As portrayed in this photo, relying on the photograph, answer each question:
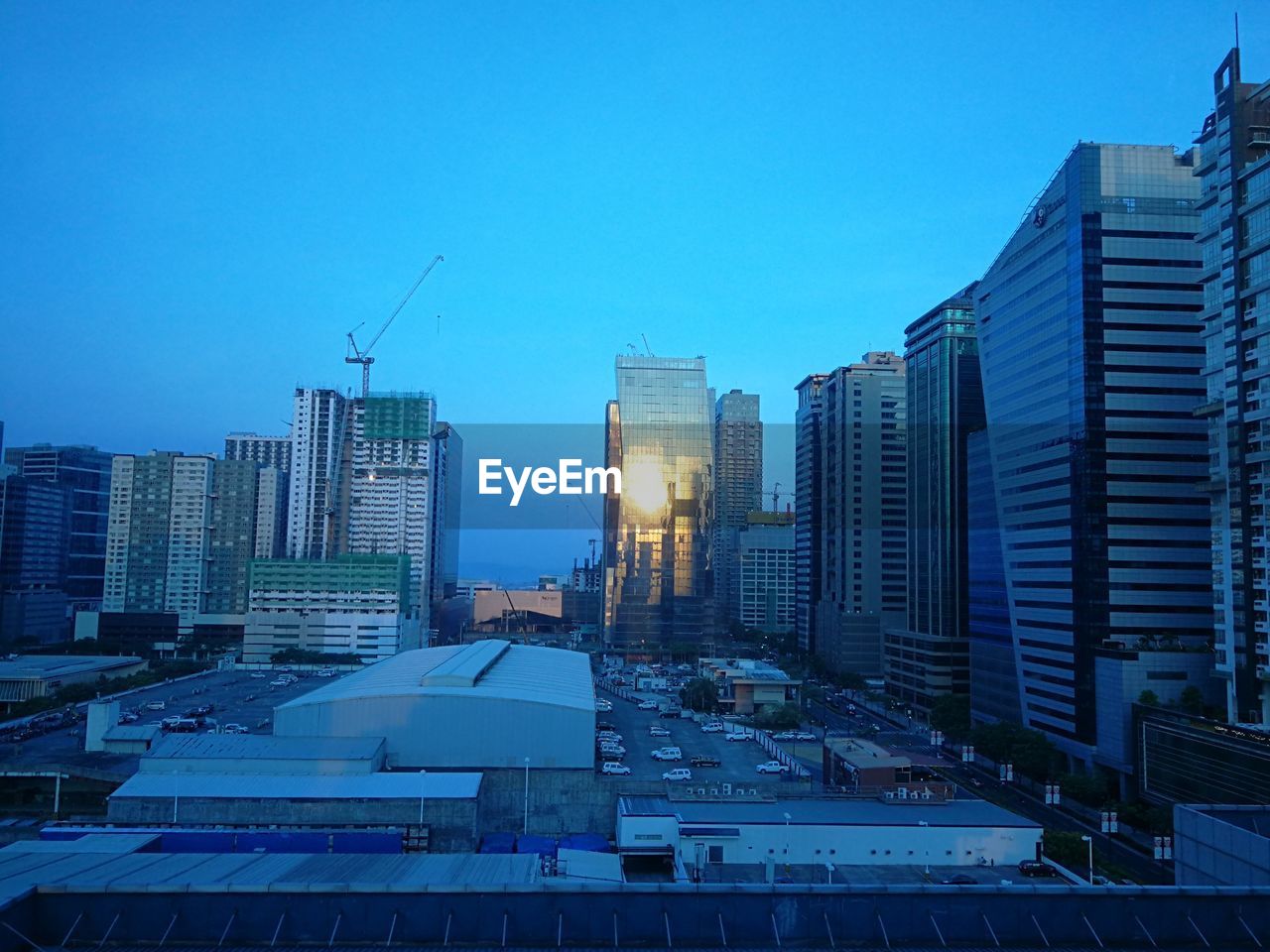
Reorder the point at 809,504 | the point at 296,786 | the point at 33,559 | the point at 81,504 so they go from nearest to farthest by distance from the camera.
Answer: the point at 296,786
the point at 809,504
the point at 33,559
the point at 81,504

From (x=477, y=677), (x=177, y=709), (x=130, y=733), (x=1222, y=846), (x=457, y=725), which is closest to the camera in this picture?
(x=1222, y=846)

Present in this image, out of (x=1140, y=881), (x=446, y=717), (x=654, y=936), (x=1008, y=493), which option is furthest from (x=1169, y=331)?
(x=654, y=936)

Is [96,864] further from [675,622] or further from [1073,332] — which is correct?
[675,622]

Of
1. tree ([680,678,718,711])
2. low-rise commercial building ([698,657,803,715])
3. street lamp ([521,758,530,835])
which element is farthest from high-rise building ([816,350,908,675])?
street lamp ([521,758,530,835])

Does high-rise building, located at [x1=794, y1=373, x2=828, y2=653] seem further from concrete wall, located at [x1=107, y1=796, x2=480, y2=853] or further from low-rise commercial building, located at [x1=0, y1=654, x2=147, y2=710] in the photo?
concrete wall, located at [x1=107, y1=796, x2=480, y2=853]

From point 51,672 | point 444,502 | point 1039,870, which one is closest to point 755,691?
point 1039,870

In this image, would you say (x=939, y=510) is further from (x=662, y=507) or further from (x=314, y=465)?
(x=314, y=465)
